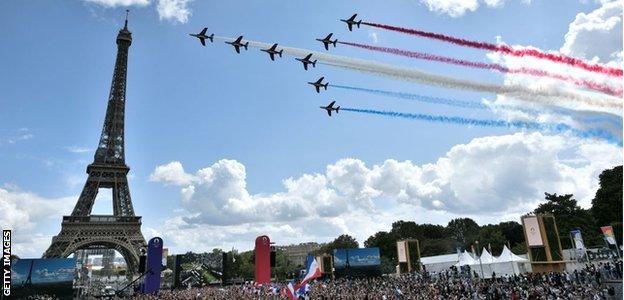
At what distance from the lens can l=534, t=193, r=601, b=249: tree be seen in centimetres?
8100

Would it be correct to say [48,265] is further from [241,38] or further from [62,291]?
[241,38]

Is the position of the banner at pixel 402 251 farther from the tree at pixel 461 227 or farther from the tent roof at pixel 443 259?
the tree at pixel 461 227

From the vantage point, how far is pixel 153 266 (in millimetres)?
55656

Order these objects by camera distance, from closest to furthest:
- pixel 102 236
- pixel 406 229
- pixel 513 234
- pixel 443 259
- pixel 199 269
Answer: pixel 199 269
pixel 443 259
pixel 102 236
pixel 513 234
pixel 406 229

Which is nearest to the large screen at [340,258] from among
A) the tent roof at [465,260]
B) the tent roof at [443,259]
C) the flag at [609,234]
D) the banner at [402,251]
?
the banner at [402,251]

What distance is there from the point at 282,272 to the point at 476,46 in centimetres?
10587

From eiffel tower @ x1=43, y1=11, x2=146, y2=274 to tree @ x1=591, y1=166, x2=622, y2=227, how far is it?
90.3 m

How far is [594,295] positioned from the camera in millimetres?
27547

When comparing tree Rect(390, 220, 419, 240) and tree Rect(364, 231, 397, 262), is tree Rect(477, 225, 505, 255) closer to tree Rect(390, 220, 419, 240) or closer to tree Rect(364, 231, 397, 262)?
tree Rect(364, 231, 397, 262)

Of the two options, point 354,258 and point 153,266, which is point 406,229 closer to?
point 354,258

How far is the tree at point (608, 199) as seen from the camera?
81250mm

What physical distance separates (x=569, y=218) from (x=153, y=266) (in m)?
78.0

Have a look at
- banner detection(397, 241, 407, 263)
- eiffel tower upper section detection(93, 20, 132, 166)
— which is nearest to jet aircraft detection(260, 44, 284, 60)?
banner detection(397, 241, 407, 263)

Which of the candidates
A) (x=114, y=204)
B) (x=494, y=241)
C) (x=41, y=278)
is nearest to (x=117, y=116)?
(x=114, y=204)
